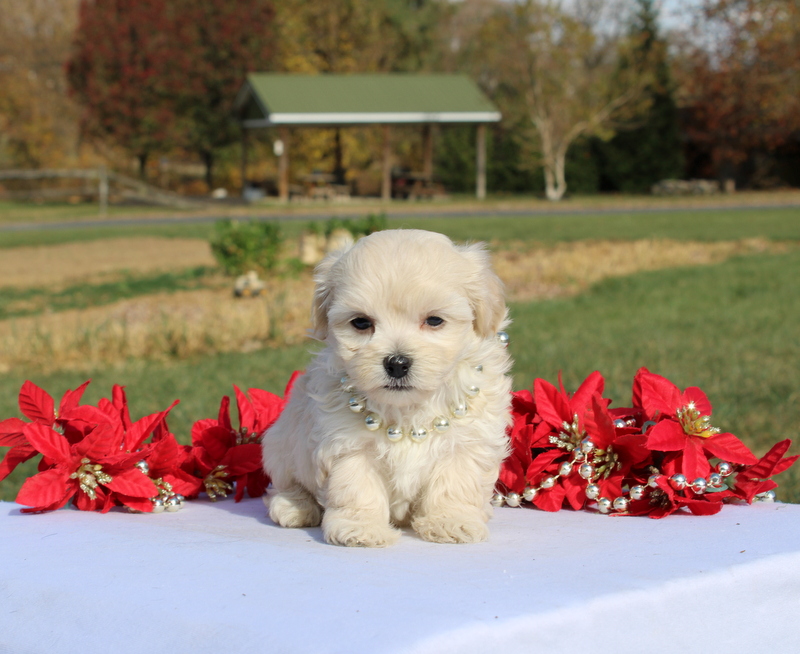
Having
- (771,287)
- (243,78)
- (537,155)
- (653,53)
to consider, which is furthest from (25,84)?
(771,287)

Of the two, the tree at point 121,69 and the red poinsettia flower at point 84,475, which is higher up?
the tree at point 121,69

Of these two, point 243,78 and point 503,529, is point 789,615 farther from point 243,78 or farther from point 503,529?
point 243,78

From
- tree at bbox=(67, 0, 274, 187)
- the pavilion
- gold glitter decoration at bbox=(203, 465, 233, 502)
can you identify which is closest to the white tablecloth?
gold glitter decoration at bbox=(203, 465, 233, 502)

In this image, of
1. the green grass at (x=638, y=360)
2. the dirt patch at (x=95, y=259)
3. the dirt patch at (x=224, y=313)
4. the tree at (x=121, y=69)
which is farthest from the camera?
the tree at (x=121, y=69)

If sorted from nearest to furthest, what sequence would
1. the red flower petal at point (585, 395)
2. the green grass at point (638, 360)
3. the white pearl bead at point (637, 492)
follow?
the white pearl bead at point (637, 492) < the red flower petal at point (585, 395) < the green grass at point (638, 360)

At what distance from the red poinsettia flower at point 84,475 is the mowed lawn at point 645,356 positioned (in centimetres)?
141

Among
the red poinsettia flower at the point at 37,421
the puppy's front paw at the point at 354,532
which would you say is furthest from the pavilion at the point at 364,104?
the puppy's front paw at the point at 354,532

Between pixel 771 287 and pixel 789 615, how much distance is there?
1072cm

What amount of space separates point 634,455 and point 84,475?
2.02m

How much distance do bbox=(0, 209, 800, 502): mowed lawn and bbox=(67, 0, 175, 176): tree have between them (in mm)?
33777

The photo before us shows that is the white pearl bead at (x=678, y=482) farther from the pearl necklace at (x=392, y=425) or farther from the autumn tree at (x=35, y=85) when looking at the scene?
the autumn tree at (x=35, y=85)

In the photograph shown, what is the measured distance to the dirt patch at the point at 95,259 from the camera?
53.6ft

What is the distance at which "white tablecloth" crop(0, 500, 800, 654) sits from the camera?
6.21 ft

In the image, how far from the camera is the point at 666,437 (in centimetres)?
300
